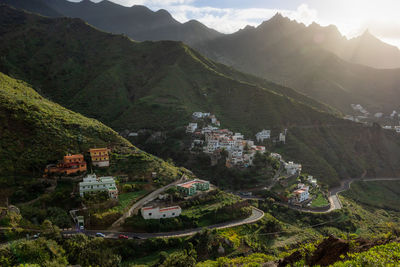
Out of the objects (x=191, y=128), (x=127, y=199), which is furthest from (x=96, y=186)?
(x=191, y=128)

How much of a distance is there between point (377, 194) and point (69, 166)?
243ft

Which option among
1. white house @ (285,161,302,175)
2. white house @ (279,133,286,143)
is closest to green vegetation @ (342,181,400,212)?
white house @ (285,161,302,175)

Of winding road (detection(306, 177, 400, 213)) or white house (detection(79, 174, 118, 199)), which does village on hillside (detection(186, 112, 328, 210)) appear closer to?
winding road (detection(306, 177, 400, 213))

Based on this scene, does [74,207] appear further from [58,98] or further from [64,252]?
[58,98]

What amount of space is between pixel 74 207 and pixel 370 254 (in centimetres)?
3238

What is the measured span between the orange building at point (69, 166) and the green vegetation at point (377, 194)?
5922 centimetres

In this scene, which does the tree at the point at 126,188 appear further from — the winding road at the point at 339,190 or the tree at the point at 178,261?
the winding road at the point at 339,190

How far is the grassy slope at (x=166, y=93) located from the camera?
85375 mm

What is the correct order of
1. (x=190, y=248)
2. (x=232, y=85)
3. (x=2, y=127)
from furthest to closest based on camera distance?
(x=232, y=85) < (x=2, y=127) < (x=190, y=248)

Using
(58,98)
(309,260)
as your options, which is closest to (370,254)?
(309,260)

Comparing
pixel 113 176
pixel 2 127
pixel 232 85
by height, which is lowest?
pixel 113 176

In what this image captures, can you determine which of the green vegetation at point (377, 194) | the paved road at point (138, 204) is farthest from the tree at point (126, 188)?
the green vegetation at point (377, 194)

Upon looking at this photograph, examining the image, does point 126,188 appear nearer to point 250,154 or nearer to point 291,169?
point 250,154

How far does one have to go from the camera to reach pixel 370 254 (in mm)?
18203
